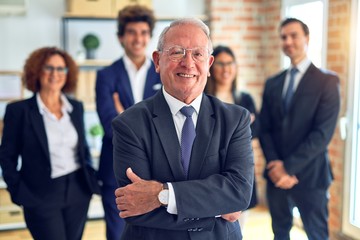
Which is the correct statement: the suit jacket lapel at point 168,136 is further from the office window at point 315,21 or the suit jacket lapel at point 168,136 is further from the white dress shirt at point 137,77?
the office window at point 315,21

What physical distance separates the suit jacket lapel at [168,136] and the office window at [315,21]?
8.83 ft

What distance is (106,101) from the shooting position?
2865 mm

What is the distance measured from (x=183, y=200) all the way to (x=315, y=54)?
10.5 feet

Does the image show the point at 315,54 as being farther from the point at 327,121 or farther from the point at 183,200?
the point at 183,200

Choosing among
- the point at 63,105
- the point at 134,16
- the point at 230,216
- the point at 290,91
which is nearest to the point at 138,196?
the point at 230,216

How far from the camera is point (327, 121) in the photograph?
293 centimetres

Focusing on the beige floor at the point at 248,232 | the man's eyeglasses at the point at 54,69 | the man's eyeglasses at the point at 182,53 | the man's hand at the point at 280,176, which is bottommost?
the beige floor at the point at 248,232

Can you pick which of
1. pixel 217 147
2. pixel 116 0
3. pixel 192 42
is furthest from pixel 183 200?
pixel 116 0

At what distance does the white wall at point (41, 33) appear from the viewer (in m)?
4.77

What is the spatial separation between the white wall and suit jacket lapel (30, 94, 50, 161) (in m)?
2.18

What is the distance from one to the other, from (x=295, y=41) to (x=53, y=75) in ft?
5.12

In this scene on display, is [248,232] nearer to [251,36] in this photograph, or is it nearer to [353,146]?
[353,146]

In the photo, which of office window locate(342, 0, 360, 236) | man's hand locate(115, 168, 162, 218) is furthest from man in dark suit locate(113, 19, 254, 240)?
office window locate(342, 0, 360, 236)

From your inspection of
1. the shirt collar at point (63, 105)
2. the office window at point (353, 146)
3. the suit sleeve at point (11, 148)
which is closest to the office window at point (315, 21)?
the office window at point (353, 146)
